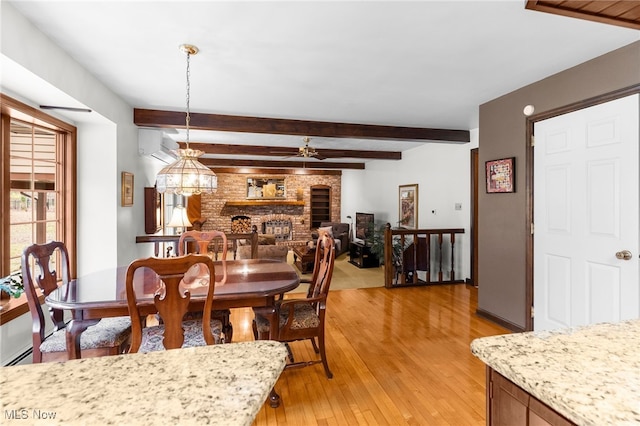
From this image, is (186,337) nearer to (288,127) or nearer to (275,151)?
(288,127)

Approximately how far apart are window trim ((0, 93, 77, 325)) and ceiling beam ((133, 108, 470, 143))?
89 centimetres

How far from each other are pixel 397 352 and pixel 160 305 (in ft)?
6.48

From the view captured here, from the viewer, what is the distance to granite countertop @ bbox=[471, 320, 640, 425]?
67cm

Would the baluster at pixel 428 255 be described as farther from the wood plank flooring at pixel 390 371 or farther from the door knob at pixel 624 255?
the door knob at pixel 624 255

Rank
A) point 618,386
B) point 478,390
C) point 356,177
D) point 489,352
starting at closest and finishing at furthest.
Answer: point 618,386 < point 489,352 < point 478,390 < point 356,177

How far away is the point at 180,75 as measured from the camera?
2707 mm

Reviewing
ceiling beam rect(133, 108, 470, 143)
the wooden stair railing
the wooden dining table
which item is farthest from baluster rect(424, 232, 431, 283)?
the wooden dining table

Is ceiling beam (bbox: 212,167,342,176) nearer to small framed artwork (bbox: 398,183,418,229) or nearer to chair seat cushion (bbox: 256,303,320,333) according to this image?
small framed artwork (bbox: 398,183,418,229)

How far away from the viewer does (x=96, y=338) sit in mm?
A: 1930

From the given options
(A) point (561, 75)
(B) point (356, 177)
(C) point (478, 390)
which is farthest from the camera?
(B) point (356, 177)

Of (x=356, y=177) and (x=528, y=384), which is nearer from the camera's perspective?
(x=528, y=384)

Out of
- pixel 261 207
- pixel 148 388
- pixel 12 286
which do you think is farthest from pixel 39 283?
pixel 261 207

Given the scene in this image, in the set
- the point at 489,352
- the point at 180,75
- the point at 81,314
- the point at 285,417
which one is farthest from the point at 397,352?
the point at 180,75

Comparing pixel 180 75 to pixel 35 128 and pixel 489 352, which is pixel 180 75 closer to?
pixel 35 128
